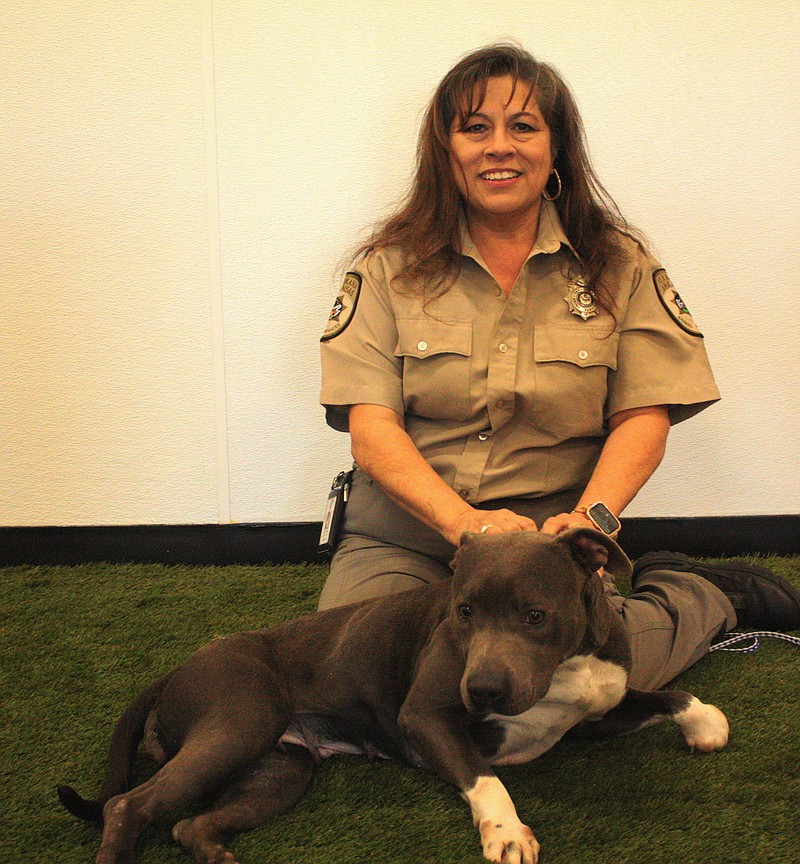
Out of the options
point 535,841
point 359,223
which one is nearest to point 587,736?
point 535,841

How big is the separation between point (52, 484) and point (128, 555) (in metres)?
0.33

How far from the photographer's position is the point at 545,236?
7.43 feet

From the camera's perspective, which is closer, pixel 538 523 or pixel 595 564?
pixel 595 564

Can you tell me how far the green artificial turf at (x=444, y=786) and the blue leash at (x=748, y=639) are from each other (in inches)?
0.9

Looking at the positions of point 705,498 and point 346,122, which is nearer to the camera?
point 346,122

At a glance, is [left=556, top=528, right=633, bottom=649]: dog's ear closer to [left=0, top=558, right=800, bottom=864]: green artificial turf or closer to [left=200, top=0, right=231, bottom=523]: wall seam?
[left=0, top=558, right=800, bottom=864]: green artificial turf

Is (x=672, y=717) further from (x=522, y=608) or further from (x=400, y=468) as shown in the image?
(x=400, y=468)

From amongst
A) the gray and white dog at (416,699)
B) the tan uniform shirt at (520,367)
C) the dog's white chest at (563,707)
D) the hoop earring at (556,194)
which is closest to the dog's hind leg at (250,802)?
the gray and white dog at (416,699)

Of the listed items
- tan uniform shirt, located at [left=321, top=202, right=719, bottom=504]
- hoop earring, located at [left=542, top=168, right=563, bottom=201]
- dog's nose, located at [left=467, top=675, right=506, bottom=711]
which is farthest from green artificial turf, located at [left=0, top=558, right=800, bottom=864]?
hoop earring, located at [left=542, top=168, right=563, bottom=201]

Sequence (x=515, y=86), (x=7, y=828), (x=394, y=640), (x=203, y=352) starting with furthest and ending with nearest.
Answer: (x=203, y=352), (x=515, y=86), (x=394, y=640), (x=7, y=828)

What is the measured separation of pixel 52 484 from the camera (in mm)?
3111

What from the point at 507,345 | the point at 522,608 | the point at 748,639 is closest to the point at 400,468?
the point at 507,345

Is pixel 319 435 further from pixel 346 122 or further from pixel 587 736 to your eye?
pixel 587 736

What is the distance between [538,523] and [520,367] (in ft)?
1.19
